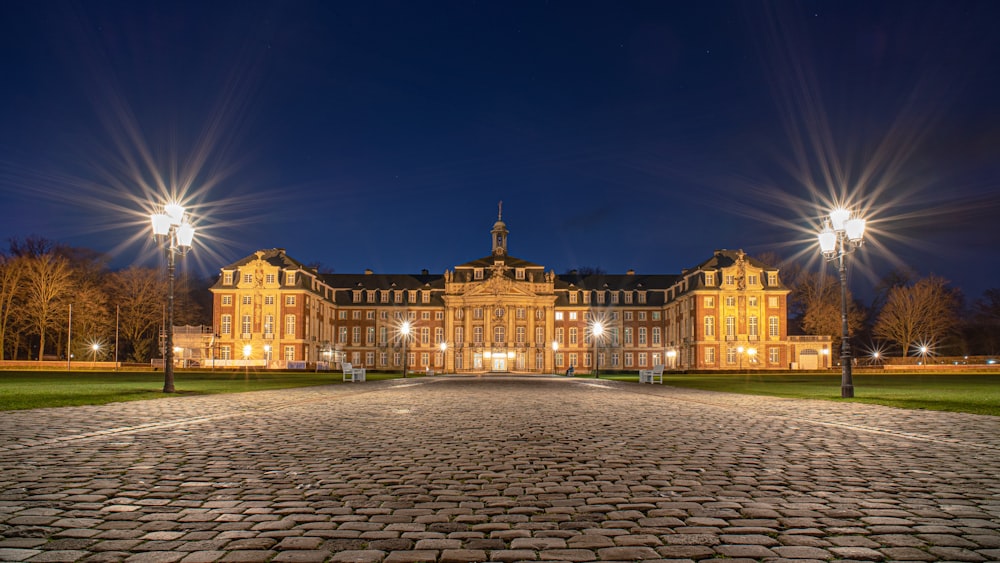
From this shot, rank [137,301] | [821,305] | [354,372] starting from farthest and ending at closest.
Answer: [821,305] < [137,301] < [354,372]

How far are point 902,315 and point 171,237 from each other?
72.7 metres

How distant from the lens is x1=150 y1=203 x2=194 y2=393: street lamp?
20.4 meters

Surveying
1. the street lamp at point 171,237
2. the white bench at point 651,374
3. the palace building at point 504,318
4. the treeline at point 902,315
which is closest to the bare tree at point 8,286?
the palace building at point 504,318

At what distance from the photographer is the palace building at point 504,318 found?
7338 centimetres

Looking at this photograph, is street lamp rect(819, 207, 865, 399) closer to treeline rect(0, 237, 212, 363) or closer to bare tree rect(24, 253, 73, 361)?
treeline rect(0, 237, 212, 363)

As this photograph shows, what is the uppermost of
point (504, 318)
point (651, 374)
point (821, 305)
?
point (821, 305)

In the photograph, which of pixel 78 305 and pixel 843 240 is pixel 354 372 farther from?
pixel 78 305

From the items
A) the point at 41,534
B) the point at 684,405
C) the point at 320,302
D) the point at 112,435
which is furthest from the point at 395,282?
the point at 41,534

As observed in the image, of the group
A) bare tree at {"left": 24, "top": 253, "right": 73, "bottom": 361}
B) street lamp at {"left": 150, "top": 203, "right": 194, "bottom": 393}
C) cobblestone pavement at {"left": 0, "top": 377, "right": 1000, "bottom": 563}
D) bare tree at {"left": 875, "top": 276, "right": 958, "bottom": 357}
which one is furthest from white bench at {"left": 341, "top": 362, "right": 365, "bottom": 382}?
bare tree at {"left": 875, "top": 276, "right": 958, "bottom": 357}

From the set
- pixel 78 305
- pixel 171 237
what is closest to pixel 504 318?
pixel 78 305

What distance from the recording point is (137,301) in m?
67.8

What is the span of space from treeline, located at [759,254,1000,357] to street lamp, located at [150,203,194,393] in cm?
6368

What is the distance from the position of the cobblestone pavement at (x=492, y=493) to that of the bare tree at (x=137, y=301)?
63070 millimetres

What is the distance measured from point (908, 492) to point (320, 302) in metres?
78.6
